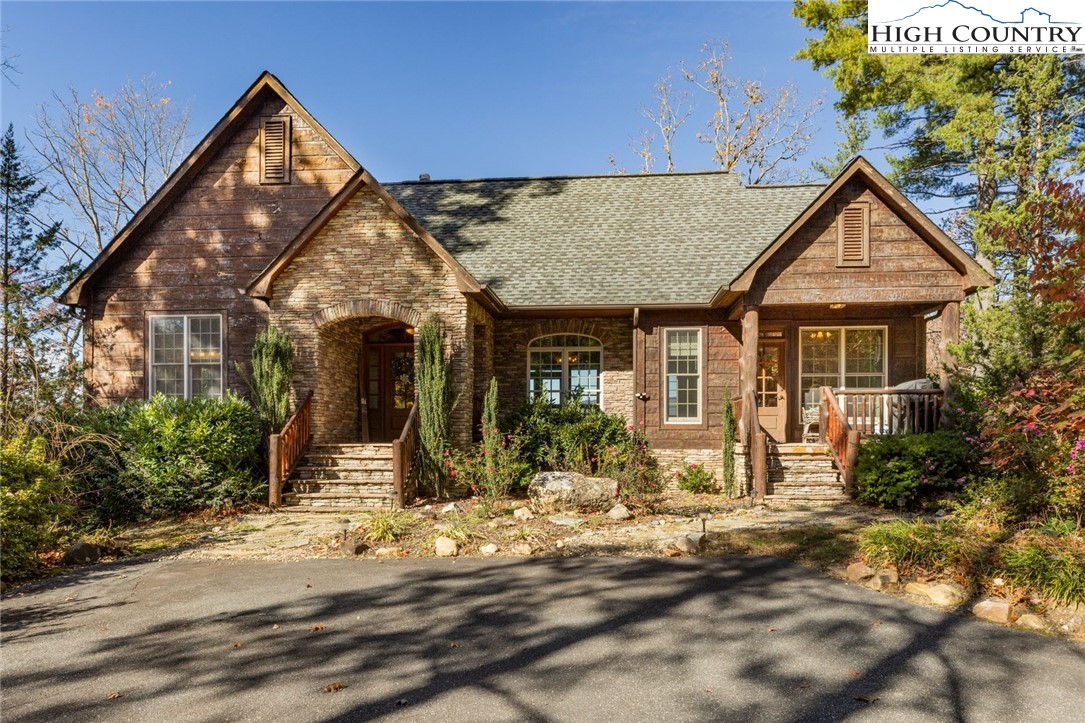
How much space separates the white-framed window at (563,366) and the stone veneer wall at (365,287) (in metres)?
2.49

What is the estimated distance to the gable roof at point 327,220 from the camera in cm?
1194

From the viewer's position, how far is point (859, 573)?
22.0 feet

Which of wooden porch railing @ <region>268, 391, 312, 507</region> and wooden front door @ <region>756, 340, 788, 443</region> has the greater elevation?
wooden front door @ <region>756, 340, 788, 443</region>

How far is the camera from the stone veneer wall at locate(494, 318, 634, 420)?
561 inches

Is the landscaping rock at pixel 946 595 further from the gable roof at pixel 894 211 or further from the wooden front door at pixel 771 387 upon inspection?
the wooden front door at pixel 771 387

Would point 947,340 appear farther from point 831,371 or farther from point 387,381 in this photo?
point 387,381

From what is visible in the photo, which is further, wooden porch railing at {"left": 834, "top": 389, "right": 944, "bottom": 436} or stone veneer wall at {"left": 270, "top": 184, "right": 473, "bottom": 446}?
stone veneer wall at {"left": 270, "top": 184, "right": 473, "bottom": 446}

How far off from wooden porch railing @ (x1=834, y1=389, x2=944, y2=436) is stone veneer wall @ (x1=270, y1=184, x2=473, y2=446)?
7.58 metres

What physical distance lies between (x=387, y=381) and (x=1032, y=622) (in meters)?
12.6

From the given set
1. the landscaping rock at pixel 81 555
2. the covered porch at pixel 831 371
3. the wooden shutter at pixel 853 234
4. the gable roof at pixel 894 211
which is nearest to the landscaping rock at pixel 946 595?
the covered porch at pixel 831 371

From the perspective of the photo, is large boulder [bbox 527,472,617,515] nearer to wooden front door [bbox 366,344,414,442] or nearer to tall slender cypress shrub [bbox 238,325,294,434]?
tall slender cypress shrub [bbox 238,325,294,434]

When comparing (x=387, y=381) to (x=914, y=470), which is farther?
(x=387, y=381)

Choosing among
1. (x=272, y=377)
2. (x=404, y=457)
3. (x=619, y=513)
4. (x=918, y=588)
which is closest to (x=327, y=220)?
(x=272, y=377)

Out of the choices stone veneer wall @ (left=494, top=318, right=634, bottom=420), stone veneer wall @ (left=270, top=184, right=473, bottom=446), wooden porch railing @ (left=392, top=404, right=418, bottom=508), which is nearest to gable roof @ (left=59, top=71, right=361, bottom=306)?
stone veneer wall @ (left=270, top=184, right=473, bottom=446)
